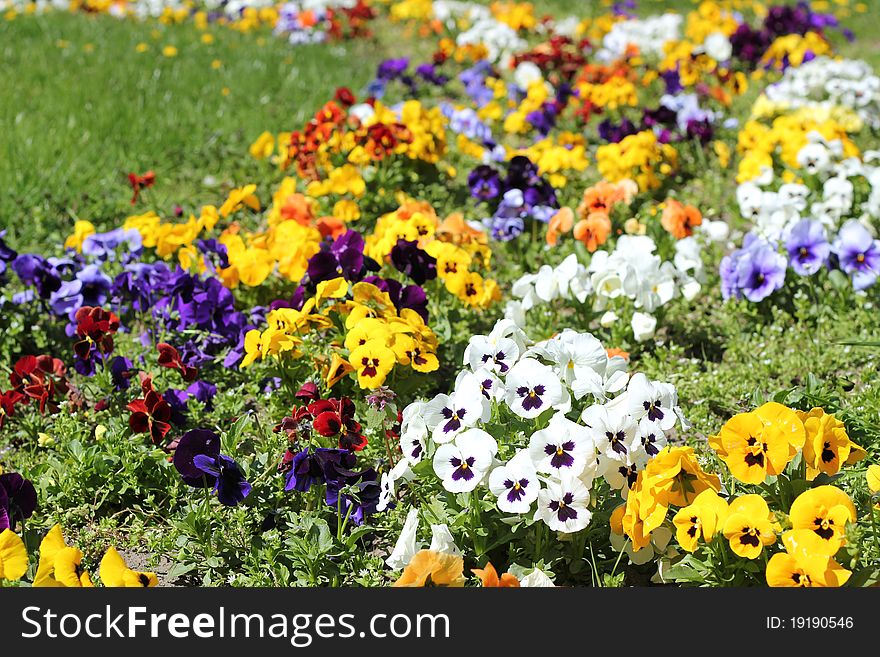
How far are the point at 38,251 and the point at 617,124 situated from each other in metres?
3.90

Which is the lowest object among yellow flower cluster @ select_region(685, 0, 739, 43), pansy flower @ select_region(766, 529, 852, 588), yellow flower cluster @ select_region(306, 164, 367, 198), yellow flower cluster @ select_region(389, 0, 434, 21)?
pansy flower @ select_region(766, 529, 852, 588)

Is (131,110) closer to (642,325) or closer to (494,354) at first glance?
(642,325)

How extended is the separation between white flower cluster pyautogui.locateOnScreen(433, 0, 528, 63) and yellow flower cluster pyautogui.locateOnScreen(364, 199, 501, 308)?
412 cm

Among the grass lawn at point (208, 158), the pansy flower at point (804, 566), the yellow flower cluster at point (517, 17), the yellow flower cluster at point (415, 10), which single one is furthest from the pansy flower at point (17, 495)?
the yellow flower cluster at point (415, 10)

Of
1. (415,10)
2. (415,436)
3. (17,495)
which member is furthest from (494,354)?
(415,10)

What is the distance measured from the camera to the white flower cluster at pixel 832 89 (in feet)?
21.4

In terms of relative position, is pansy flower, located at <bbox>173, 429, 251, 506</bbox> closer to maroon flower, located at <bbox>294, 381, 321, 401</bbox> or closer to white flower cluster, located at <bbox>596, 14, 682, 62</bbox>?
maroon flower, located at <bbox>294, 381, 321, 401</bbox>

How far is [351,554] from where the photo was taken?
3.11 metres

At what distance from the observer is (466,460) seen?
2.80 metres

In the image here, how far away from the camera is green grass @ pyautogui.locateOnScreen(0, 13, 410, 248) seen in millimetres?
5730

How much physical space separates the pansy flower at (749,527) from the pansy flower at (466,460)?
2.21 feet

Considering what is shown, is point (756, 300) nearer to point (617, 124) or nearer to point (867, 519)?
point (867, 519)

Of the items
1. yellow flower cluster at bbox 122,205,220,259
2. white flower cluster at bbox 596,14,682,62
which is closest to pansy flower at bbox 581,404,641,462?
yellow flower cluster at bbox 122,205,220,259

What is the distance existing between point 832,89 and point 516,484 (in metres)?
4.99
